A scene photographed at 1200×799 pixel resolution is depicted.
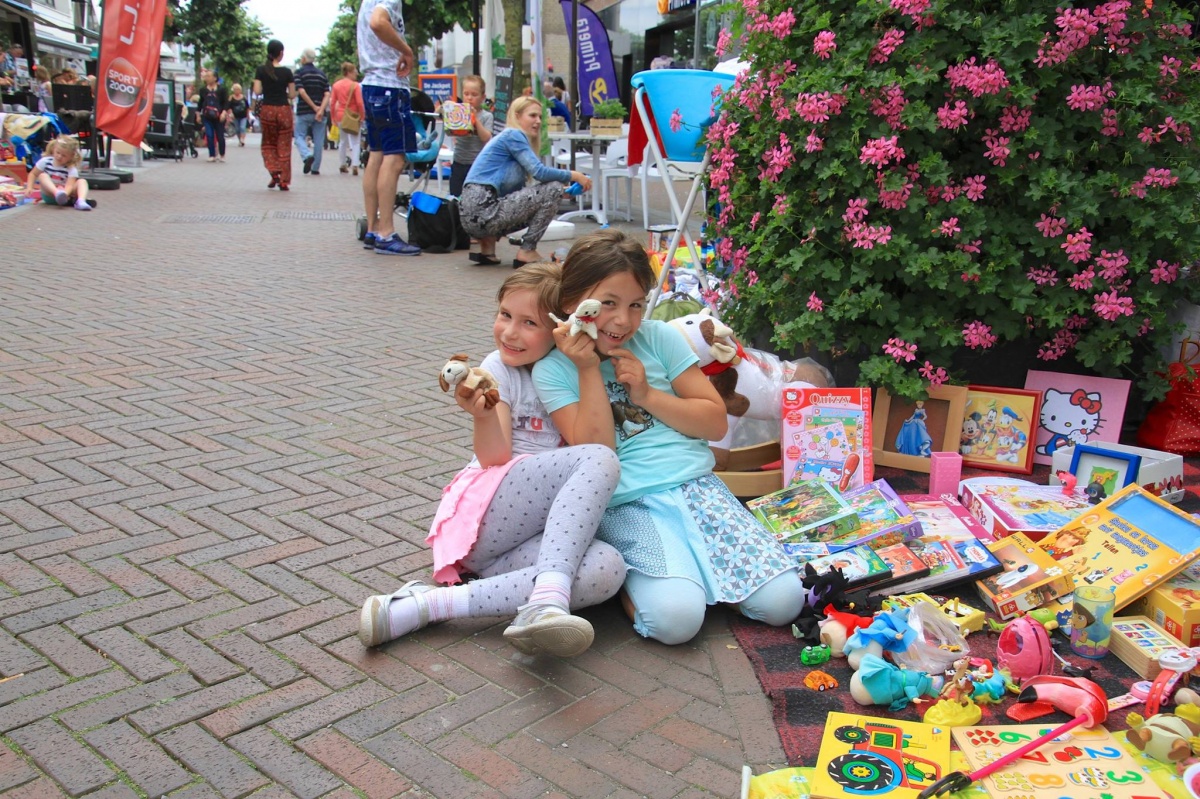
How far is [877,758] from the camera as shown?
7.12ft

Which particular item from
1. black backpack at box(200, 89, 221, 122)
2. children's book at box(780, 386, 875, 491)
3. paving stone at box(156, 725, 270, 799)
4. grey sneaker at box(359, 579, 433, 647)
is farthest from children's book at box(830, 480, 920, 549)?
black backpack at box(200, 89, 221, 122)

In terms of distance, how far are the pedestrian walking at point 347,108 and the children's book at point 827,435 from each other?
13.5 meters

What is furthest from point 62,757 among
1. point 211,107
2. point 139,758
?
point 211,107

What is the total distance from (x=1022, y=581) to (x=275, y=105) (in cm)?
1336

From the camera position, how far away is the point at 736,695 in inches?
99.2

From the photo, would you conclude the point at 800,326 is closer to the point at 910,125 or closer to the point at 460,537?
the point at 910,125

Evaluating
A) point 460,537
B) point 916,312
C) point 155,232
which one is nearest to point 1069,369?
point 916,312

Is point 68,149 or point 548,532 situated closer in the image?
point 548,532

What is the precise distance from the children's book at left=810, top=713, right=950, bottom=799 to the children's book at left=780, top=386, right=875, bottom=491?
139 centimetres

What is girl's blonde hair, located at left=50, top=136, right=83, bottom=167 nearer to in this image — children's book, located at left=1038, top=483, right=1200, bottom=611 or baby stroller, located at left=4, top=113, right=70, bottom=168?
baby stroller, located at left=4, top=113, right=70, bottom=168

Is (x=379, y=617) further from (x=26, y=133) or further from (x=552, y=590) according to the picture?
(x=26, y=133)

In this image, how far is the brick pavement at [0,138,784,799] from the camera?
2.20 meters

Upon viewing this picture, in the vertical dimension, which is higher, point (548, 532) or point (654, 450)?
point (654, 450)

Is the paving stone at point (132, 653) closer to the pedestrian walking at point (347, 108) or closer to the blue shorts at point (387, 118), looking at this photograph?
the blue shorts at point (387, 118)
